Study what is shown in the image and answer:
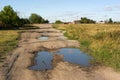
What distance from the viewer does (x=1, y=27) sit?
216ft

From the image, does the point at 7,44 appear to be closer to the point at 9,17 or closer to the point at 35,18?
the point at 9,17

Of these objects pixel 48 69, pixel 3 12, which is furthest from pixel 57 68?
pixel 3 12

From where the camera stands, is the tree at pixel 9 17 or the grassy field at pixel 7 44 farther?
the tree at pixel 9 17

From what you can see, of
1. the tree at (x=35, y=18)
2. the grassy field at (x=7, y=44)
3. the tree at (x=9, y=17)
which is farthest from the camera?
the tree at (x=35, y=18)

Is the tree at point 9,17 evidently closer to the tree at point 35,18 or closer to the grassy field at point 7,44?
the grassy field at point 7,44

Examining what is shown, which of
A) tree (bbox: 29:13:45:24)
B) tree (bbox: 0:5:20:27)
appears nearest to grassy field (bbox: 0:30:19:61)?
tree (bbox: 0:5:20:27)

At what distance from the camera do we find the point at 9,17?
77250 millimetres

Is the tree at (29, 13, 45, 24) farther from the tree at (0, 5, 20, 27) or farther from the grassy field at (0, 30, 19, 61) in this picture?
the grassy field at (0, 30, 19, 61)

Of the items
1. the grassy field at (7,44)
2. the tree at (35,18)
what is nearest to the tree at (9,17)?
the grassy field at (7,44)

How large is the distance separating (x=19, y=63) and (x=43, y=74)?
10.6 feet

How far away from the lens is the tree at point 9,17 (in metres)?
74.8

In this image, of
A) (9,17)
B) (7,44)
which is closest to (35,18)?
(9,17)

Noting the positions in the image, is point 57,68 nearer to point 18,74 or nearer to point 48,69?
point 48,69

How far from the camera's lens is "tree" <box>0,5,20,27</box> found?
74.8m
